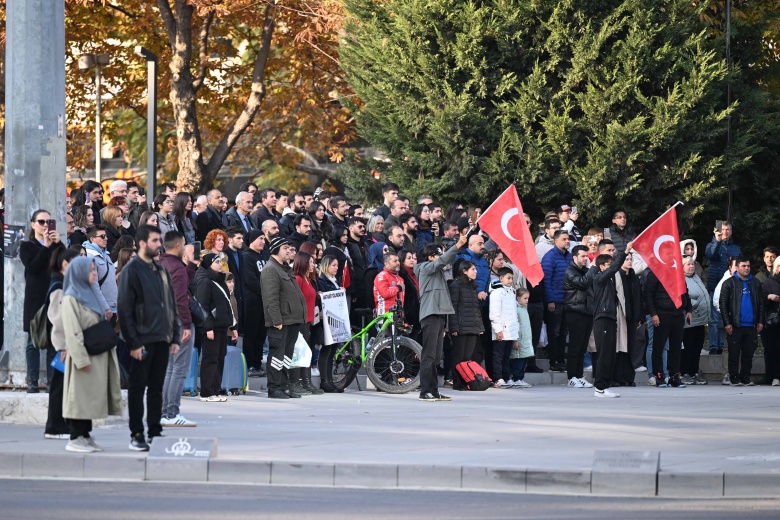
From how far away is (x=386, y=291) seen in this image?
1916cm

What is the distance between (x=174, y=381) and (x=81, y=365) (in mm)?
2135

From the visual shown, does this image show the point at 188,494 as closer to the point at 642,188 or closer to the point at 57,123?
the point at 57,123

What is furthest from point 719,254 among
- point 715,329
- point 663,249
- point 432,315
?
point 432,315

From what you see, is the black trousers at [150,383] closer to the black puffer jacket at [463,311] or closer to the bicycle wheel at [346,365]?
the bicycle wheel at [346,365]

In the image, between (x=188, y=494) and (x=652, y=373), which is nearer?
(x=188, y=494)

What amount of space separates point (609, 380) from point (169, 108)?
25.7 metres

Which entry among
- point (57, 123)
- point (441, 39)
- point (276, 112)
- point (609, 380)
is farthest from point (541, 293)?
point (276, 112)

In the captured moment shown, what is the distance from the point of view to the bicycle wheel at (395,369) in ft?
62.1

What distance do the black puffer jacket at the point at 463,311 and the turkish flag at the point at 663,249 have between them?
2673mm

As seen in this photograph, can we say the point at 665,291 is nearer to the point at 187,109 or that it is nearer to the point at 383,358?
the point at 383,358

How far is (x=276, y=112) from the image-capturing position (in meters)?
43.3

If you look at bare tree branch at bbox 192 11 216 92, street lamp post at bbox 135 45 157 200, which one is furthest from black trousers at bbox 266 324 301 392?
bare tree branch at bbox 192 11 216 92

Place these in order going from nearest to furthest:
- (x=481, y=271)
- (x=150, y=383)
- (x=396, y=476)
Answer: (x=396, y=476)
(x=150, y=383)
(x=481, y=271)

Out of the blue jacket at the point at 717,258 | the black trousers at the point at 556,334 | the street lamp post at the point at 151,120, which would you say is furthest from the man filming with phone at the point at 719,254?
the street lamp post at the point at 151,120
